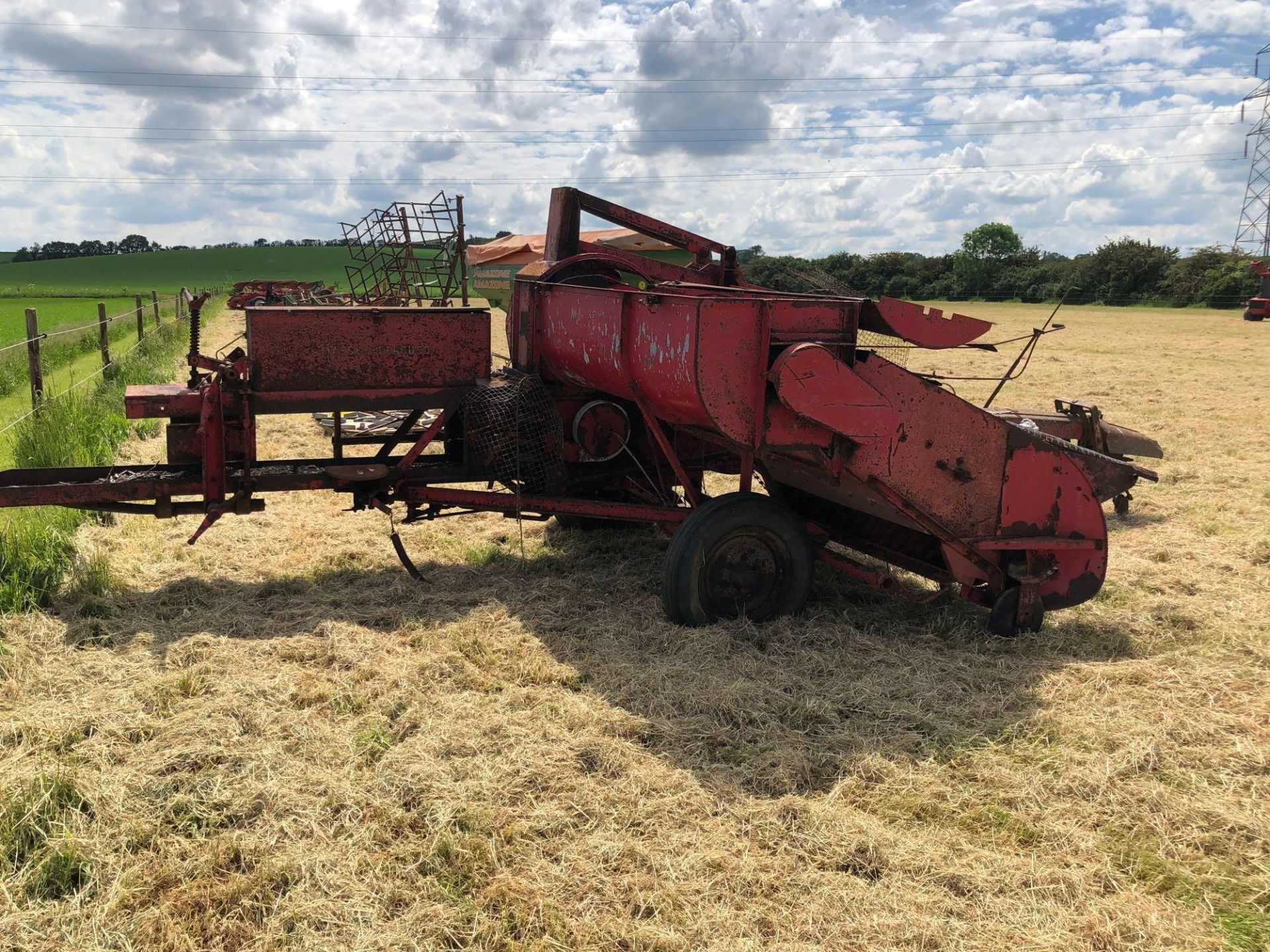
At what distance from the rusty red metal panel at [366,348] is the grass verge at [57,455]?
1.55 m

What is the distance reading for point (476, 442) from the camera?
5.95m

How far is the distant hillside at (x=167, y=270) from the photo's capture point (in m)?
59.3

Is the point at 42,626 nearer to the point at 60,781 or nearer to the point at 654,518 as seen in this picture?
the point at 60,781

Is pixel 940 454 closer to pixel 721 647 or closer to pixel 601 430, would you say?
pixel 721 647

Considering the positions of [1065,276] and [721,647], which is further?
[1065,276]

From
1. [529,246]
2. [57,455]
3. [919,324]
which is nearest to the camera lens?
[919,324]

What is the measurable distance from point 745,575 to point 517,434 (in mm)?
1647

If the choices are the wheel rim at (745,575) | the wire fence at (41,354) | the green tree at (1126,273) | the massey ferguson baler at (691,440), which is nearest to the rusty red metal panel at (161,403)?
the massey ferguson baler at (691,440)

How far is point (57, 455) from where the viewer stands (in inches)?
291

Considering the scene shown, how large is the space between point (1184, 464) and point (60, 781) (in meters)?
9.79

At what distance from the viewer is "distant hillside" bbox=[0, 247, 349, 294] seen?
194ft

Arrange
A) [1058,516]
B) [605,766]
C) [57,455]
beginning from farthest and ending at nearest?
[57,455] → [1058,516] → [605,766]

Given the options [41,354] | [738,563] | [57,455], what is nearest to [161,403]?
[57,455]

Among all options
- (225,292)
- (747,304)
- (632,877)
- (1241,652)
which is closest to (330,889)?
(632,877)
